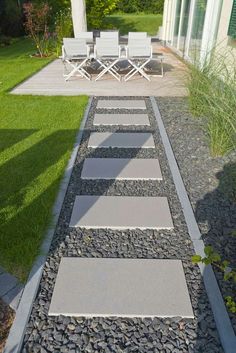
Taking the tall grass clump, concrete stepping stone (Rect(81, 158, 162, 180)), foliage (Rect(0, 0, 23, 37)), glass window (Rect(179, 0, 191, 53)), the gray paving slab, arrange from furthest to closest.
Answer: foliage (Rect(0, 0, 23, 37)), glass window (Rect(179, 0, 191, 53)), the tall grass clump, concrete stepping stone (Rect(81, 158, 162, 180)), the gray paving slab

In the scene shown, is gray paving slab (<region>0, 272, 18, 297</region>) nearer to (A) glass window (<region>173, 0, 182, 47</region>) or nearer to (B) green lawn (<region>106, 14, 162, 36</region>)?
(A) glass window (<region>173, 0, 182, 47</region>)

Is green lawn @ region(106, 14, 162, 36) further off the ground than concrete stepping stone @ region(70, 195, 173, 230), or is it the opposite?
concrete stepping stone @ region(70, 195, 173, 230)

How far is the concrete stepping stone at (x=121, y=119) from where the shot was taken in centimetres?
515

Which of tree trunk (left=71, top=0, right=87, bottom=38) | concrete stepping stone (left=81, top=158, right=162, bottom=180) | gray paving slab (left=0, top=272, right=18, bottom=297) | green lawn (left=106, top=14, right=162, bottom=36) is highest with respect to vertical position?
tree trunk (left=71, top=0, right=87, bottom=38)

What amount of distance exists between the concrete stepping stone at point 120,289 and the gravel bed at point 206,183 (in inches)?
14.0

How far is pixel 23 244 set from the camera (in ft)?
8.37

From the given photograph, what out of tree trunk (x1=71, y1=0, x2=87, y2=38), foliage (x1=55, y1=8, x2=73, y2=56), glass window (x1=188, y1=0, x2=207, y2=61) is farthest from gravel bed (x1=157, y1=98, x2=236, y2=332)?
foliage (x1=55, y1=8, x2=73, y2=56)

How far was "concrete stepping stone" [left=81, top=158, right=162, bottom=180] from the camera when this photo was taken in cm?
356

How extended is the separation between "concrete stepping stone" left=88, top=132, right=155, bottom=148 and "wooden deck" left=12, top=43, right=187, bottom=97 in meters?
2.25

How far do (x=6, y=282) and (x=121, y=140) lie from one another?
8.98 feet

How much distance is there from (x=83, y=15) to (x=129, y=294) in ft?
34.5

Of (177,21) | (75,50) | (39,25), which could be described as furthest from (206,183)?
(177,21)

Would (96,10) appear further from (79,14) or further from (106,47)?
(106,47)

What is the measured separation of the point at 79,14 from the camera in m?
10.5
